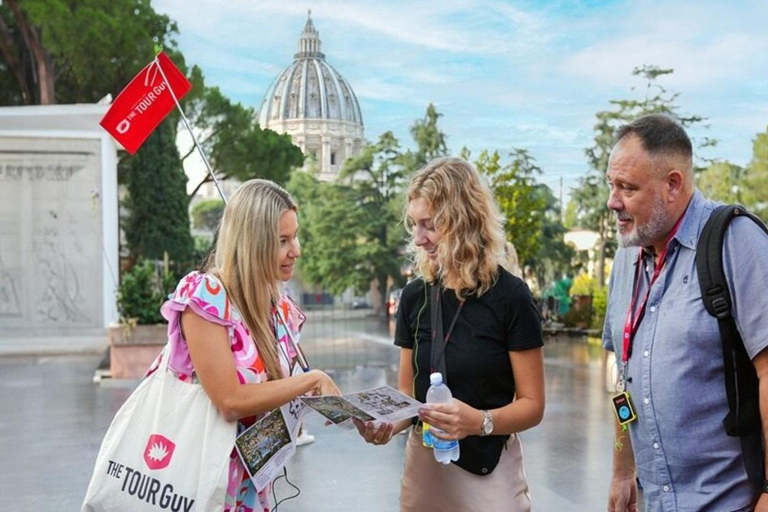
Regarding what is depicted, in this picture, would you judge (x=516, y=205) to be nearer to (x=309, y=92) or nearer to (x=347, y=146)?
(x=347, y=146)

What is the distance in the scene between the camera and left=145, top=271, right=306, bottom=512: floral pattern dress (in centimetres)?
237

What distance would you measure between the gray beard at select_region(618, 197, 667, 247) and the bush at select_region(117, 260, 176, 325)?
10556mm

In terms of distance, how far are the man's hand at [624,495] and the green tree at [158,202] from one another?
31.9 m

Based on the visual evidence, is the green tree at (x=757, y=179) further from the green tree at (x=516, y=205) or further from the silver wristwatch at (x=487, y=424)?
the silver wristwatch at (x=487, y=424)

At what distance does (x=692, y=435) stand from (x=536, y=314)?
0.61m

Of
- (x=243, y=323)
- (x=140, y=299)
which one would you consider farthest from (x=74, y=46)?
(x=243, y=323)

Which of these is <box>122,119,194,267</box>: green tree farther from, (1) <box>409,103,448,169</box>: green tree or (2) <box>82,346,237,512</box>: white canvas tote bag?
(2) <box>82,346,237,512</box>: white canvas tote bag

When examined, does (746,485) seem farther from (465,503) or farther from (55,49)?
(55,49)

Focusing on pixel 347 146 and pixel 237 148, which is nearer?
pixel 237 148

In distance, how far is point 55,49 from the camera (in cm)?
3131

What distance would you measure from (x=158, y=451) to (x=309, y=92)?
198 ft

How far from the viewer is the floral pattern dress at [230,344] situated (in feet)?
7.77

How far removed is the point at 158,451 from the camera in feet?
7.45

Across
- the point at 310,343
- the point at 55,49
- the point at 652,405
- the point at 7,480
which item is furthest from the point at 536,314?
the point at 55,49
